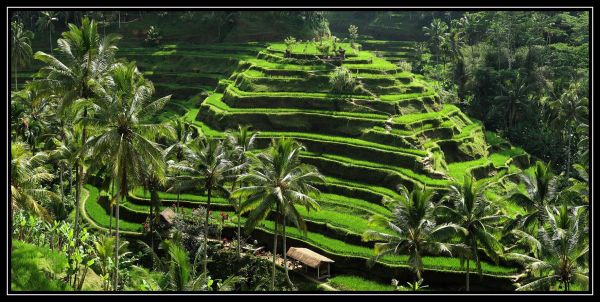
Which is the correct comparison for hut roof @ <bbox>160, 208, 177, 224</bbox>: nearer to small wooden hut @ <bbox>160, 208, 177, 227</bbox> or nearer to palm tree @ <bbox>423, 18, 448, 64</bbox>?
small wooden hut @ <bbox>160, 208, 177, 227</bbox>

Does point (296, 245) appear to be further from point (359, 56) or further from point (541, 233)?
point (359, 56)

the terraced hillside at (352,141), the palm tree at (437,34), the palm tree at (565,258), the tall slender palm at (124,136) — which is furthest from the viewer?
the palm tree at (437,34)

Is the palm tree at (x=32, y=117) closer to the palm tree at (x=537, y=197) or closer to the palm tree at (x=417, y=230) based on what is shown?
the palm tree at (x=417, y=230)

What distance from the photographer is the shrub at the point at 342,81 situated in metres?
54.9

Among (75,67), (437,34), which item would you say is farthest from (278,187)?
(437,34)

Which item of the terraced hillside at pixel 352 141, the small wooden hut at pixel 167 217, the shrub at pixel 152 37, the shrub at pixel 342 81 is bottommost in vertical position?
the small wooden hut at pixel 167 217

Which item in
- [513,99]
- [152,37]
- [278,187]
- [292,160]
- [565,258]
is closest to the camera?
[565,258]

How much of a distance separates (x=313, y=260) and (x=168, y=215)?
12280mm

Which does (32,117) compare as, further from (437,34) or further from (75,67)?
(437,34)

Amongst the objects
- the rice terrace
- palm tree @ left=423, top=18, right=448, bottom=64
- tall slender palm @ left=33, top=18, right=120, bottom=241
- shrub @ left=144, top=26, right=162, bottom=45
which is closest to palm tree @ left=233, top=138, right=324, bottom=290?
the rice terrace

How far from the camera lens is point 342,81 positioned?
54969 mm

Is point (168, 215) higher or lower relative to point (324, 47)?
lower

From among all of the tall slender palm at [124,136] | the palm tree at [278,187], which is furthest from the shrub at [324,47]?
A: the tall slender palm at [124,136]

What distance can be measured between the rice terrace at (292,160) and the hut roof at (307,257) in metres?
0.13
